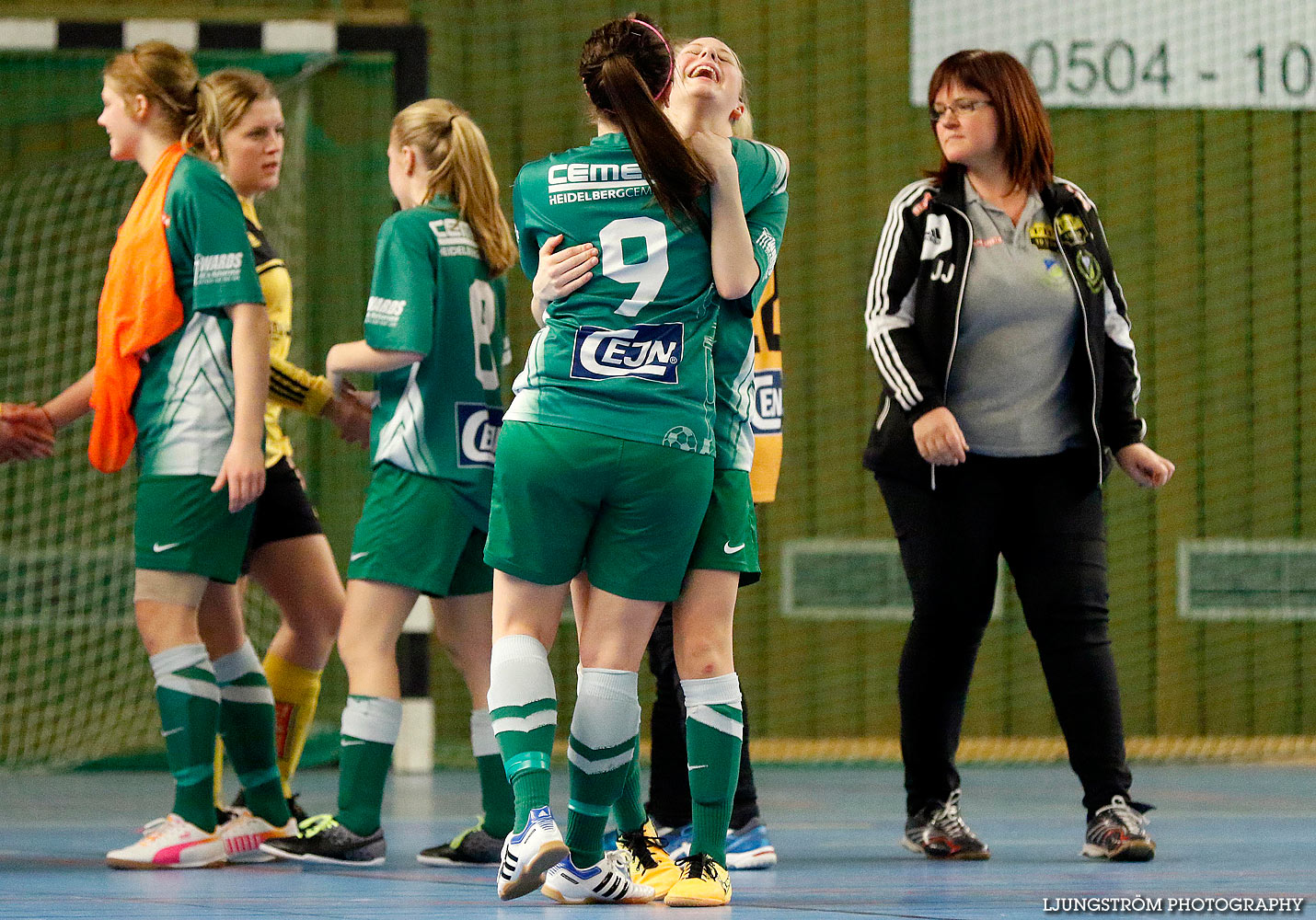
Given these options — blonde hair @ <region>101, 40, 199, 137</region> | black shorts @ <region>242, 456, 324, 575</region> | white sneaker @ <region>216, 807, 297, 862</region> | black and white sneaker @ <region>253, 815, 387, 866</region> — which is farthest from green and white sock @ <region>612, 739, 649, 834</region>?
blonde hair @ <region>101, 40, 199, 137</region>

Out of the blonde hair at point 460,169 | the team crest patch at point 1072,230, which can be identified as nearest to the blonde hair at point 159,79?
the blonde hair at point 460,169

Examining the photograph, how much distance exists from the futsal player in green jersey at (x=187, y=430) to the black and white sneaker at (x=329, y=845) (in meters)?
0.15

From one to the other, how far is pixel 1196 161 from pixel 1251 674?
7.52 feet

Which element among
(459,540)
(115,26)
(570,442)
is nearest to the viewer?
(570,442)

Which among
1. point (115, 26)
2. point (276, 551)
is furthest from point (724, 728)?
point (115, 26)

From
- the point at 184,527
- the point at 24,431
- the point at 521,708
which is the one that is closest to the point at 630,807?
the point at 521,708

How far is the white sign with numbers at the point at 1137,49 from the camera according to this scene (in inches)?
286

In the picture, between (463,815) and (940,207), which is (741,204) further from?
(463,815)

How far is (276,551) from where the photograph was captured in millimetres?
3607

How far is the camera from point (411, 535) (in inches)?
129

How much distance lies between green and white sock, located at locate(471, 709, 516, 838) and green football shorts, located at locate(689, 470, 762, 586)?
3.01ft

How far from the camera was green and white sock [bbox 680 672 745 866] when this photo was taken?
8.65ft

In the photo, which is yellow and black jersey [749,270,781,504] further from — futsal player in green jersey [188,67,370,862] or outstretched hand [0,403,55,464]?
outstretched hand [0,403,55,464]

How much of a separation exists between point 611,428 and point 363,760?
1092mm
